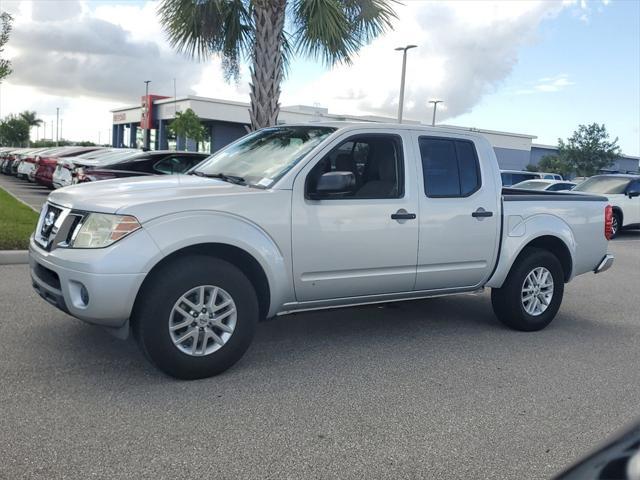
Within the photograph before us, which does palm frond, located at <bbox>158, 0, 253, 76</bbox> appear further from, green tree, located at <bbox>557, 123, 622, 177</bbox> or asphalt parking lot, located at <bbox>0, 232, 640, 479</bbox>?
green tree, located at <bbox>557, 123, 622, 177</bbox>

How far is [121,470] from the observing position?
309 cm

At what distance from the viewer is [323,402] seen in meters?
4.09

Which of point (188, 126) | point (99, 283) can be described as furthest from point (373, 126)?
point (188, 126)

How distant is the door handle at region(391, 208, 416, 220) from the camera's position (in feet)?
16.6

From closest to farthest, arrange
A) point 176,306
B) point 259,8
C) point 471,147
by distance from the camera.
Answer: point 176,306 < point 471,147 < point 259,8

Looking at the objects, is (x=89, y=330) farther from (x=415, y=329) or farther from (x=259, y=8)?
(x=259, y=8)

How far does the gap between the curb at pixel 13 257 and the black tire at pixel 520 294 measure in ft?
19.1

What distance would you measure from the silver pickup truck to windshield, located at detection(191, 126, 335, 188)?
0.02 m

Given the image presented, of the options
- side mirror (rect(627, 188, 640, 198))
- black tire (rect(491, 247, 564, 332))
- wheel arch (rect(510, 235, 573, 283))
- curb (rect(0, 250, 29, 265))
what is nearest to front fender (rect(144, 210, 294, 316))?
black tire (rect(491, 247, 564, 332))

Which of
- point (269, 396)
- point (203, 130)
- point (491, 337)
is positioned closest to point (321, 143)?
point (269, 396)

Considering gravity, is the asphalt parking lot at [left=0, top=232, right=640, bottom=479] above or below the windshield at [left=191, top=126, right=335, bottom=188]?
below

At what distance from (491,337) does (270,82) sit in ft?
23.6

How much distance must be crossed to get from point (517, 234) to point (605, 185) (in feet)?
40.1

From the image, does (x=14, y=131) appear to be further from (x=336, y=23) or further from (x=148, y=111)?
(x=336, y=23)
